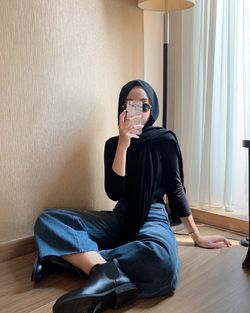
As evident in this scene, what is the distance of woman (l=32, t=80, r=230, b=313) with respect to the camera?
3.27 ft

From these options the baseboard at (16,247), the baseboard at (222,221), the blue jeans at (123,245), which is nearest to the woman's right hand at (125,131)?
the blue jeans at (123,245)

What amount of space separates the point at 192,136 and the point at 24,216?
2.90 ft

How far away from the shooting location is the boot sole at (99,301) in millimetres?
841

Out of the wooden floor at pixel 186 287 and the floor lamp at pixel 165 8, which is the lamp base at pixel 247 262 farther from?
the floor lamp at pixel 165 8

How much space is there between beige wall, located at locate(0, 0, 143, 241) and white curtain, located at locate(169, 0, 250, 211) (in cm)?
29

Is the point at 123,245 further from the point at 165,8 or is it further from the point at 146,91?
the point at 165,8

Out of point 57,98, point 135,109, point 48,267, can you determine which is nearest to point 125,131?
point 135,109

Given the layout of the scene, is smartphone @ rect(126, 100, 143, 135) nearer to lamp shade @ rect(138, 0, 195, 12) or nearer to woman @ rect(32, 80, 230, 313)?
woman @ rect(32, 80, 230, 313)

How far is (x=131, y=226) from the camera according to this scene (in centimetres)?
124

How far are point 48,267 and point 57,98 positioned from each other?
2.13 feet

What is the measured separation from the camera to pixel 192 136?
1716 mm

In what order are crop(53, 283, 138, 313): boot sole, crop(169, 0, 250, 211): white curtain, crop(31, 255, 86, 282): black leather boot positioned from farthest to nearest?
crop(169, 0, 250, 211): white curtain, crop(31, 255, 86, 282): black leather boot, crop(53, 283, 138, 313): boot sole

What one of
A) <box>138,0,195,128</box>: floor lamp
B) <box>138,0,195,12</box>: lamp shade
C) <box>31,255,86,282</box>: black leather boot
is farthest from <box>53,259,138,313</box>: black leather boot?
<box>138,0,195,12</box>: lamp shade

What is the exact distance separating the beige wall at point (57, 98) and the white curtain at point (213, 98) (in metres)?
0.29
